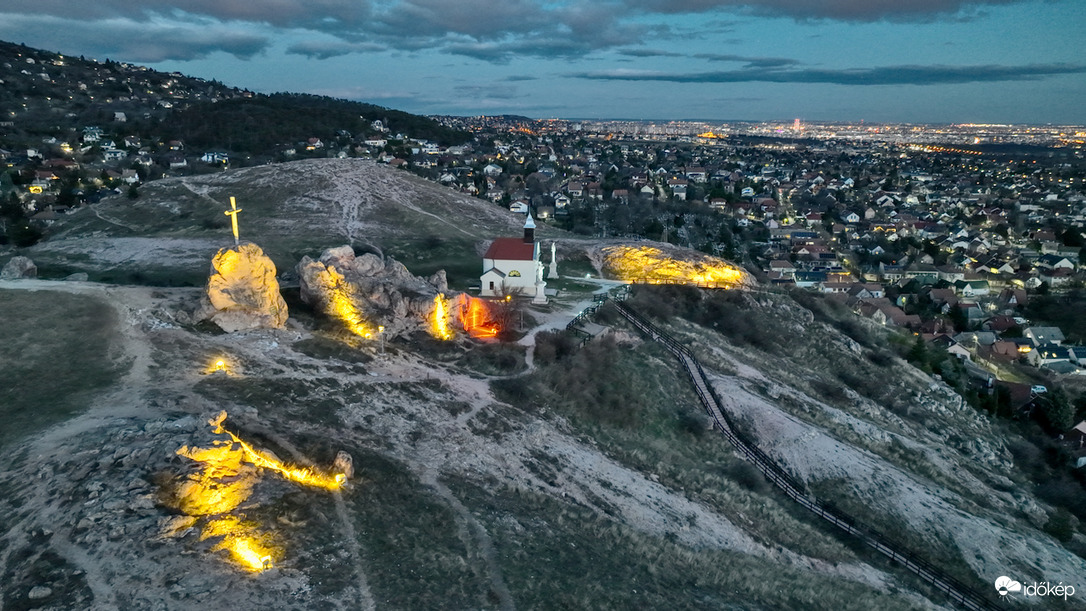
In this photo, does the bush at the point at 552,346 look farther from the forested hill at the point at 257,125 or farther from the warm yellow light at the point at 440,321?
the forested hill at the point at 257,125

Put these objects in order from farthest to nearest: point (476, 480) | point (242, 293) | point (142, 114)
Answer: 1. point (142, 114)
2. point (242, 293)
3. point (476, 480)

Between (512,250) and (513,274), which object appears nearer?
(513,274)

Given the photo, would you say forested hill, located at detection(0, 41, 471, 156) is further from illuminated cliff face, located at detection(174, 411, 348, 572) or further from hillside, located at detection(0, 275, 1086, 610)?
illuminated cliff face, located at detection(174, 411, 348, 572)

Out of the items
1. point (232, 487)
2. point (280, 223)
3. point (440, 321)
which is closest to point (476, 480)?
point (232, 487)

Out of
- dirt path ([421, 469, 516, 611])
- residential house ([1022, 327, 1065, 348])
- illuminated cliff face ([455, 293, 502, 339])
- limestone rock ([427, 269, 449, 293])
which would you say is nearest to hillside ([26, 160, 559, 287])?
limestone rock ([427, 269, 449, 293])

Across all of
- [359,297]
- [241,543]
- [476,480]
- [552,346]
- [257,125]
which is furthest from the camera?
[257,125]

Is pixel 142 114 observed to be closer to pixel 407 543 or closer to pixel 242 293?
pixel 242 293
